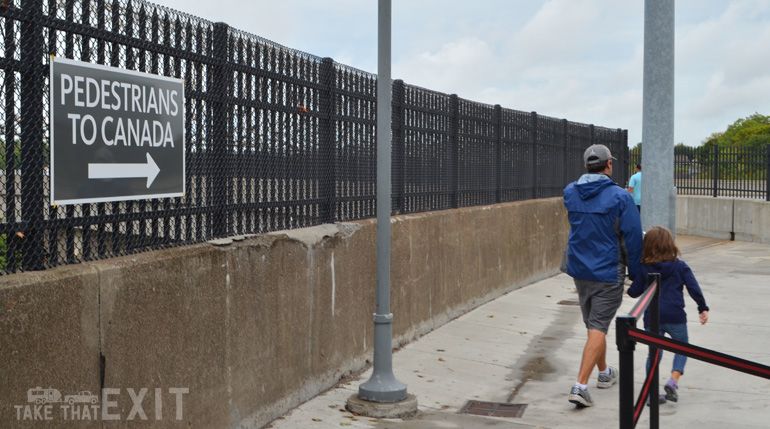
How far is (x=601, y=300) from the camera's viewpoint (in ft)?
20.9

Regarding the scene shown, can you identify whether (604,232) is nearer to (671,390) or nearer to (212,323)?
(671,390)

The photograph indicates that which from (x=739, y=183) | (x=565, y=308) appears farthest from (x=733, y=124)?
(x=565, y=308)

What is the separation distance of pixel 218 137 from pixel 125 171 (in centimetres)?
113

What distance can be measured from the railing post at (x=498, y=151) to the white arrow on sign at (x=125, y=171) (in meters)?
8.11

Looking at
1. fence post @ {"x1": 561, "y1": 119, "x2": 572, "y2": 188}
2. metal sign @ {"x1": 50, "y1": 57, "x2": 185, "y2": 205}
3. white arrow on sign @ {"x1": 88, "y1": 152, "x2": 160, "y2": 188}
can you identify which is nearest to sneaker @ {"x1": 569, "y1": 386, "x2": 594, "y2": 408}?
metal sign @ {"x1": 50, "y1": 57, "x2": 185, "y2": 205}

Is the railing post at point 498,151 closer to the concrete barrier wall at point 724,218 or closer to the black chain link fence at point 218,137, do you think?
the black chain link fence at point 218,137

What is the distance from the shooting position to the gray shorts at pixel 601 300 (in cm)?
636

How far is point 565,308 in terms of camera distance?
11133mm

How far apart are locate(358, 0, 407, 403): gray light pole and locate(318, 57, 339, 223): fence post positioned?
34.1 inches

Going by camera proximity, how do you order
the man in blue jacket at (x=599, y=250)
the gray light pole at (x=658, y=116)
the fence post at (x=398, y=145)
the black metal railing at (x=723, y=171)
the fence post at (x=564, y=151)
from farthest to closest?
the black metal railing at (x=723, y=171) < the fence post at (x=564, y=151) < the gray light pole at (x=658, y=116) < the fence post at (x=398, y=145) < the man in blue jacket at (x=599, y=250)


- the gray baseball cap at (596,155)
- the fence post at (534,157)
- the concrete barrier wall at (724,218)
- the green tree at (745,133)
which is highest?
the green tree at (745,133)

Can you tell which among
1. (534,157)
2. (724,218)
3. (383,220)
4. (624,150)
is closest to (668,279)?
(383,220)

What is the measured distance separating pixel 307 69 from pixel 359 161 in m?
1.29

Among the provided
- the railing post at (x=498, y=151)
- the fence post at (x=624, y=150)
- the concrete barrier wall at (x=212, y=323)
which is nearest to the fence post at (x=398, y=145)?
the concrete barrier wall at (x=212, y=323)
